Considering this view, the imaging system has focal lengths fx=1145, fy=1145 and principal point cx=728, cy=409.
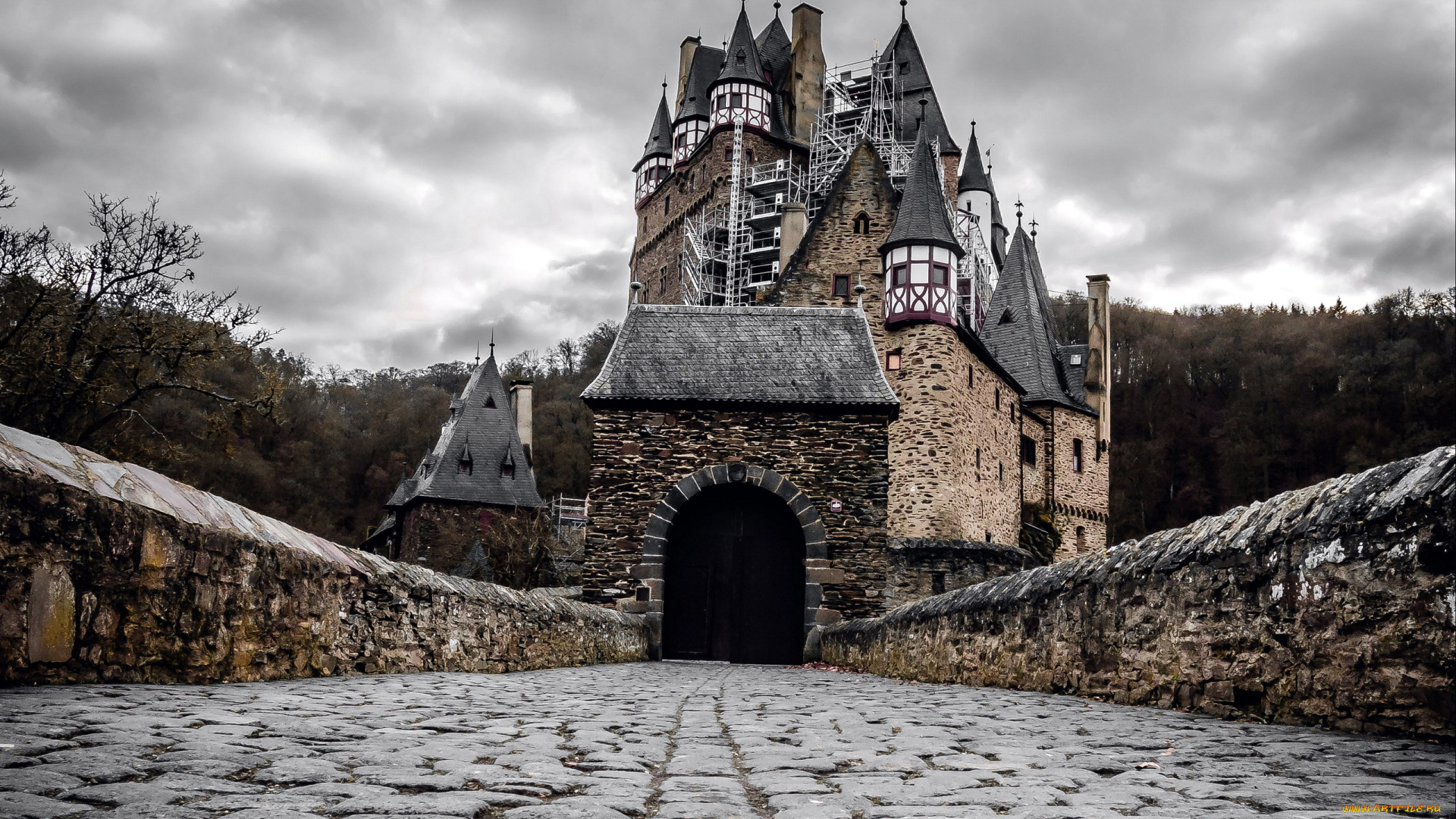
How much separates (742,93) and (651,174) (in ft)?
42.6

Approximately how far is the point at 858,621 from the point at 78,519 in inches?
475

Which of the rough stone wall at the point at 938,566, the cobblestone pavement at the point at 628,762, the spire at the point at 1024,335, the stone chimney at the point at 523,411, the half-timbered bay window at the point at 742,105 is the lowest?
the cobblestone pavement at the point at 628,762

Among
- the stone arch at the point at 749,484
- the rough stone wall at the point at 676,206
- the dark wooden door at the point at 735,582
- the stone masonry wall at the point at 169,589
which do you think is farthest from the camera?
the rough stone wall at the point at 676,206

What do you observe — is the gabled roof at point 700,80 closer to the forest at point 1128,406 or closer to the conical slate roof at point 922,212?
the forest at point 1128,406

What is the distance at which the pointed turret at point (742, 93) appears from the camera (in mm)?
52812

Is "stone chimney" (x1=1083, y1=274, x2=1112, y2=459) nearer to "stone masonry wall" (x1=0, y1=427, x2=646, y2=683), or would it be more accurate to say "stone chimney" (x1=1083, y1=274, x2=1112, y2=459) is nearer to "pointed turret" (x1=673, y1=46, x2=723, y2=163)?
"pointed turret" (x1=673, y1=46, x2=723, y2=163)

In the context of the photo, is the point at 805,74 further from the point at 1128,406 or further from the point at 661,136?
the point at 1128,406

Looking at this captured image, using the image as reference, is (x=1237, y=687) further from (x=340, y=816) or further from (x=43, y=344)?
(x=43, y=344)

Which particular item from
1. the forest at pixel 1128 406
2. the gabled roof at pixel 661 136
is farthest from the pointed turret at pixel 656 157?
the forest at pixel 1128 406

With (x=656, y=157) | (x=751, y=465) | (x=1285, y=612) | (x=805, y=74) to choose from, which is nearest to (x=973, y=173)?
(x=805, y=74)

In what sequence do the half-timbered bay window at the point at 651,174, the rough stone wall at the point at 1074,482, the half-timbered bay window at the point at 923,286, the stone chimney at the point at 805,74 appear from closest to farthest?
1. the half-timbered bay window at the point at 923,286
2. the rough stone wall at the point at 1074,482
3. the stone chimney at the point at 805,74
4. the half-timbered bay window at the point at 651,174

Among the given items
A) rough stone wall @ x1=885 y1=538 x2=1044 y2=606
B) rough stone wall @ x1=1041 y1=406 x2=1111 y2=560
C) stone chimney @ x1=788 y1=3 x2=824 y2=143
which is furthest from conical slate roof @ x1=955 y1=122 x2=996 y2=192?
rough stone wall @ x1=885 y1=538 x2=1044 y2=606

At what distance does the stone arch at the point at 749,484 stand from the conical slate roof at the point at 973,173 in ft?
127

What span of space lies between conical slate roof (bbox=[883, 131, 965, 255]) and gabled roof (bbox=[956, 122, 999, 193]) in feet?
72.1
